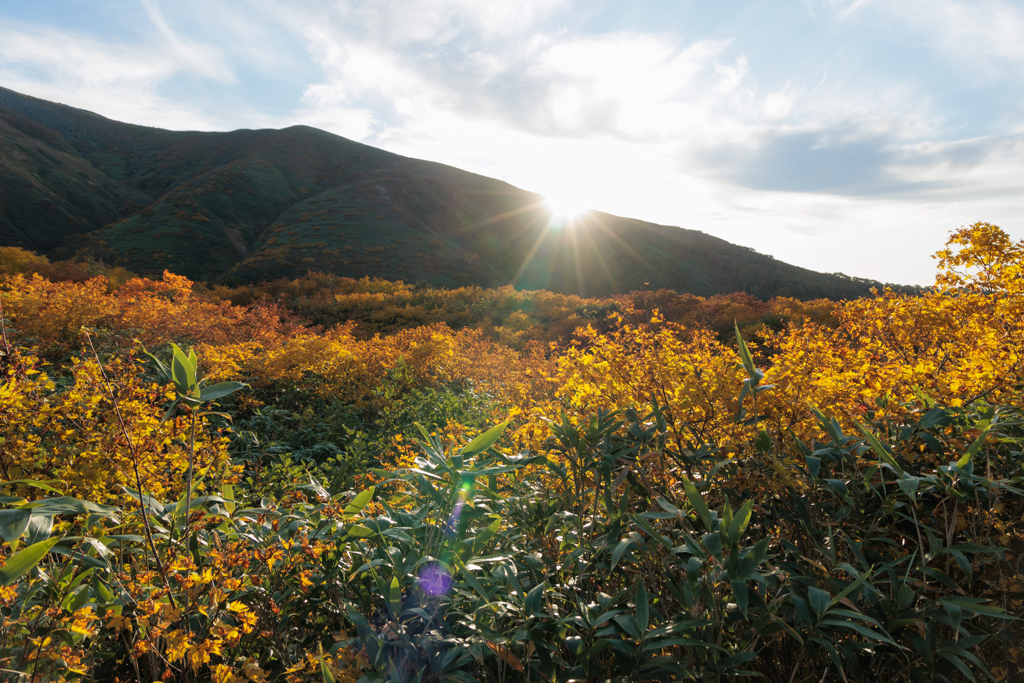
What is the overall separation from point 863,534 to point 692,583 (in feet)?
2.56

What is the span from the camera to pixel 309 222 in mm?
34125

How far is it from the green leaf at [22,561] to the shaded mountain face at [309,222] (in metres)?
26.3

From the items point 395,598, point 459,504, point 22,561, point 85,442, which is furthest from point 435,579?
point 85,442

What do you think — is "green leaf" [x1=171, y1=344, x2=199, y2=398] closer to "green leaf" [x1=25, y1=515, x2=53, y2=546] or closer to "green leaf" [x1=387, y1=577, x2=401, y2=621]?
"green leaf" [x1=25, y1=515, x2=53, y2=546]

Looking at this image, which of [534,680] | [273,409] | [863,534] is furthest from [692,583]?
[273,409]

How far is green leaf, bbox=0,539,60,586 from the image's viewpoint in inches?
36.7

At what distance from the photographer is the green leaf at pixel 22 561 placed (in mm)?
931

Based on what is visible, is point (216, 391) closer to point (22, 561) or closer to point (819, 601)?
point (22, 561)

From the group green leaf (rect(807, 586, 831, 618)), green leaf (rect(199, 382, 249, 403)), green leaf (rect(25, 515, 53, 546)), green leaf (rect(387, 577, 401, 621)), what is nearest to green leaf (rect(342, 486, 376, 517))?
green leaf (rect(387, 577, 401, 621))

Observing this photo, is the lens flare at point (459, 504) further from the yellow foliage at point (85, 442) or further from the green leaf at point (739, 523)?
the yellow foliage at point (85, 442)

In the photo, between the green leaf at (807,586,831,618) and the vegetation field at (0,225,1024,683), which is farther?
the vegetation field at (0,225,1024,683)

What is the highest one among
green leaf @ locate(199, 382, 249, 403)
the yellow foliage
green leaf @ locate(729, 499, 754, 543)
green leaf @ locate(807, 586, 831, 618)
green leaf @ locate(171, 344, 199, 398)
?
green leaf @ locate(171, 344, 199, 398)

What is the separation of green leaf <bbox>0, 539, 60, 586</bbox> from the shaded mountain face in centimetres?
2633

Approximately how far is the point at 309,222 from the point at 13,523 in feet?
121
